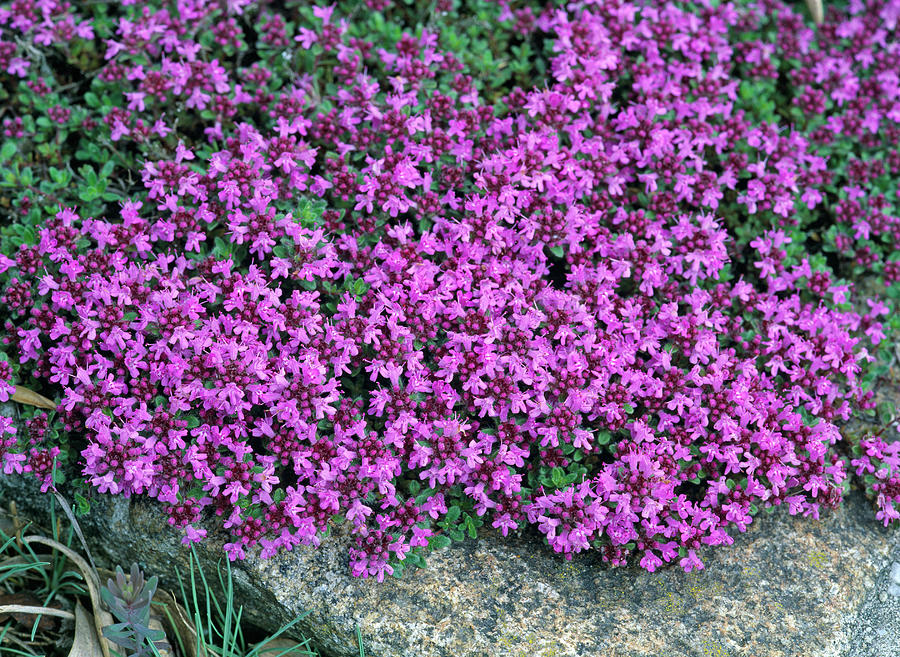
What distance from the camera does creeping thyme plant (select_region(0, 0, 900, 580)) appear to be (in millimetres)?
3879

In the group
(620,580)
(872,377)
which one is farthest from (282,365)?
(872,377)

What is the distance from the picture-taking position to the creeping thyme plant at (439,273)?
3879 millimetres

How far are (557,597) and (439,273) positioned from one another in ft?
5.21

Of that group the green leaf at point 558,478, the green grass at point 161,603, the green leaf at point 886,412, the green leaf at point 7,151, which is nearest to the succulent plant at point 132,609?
the green grass at point 161,603

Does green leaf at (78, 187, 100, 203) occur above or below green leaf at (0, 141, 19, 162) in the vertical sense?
above

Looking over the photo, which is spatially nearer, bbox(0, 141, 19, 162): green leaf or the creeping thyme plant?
the creeping thyme plant

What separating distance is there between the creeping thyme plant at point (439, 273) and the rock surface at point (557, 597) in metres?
0.14

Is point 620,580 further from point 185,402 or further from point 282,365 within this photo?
point 185,402

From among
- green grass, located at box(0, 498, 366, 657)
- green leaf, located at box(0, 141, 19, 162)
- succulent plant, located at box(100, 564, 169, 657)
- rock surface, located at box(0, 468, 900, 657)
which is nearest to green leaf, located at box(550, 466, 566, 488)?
rock surface, located at box(0, 468, 900, 657)

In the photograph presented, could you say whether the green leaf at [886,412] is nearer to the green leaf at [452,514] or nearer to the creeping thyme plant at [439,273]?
the creeping thyme plant at [439,273]

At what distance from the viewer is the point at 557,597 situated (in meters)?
3.91

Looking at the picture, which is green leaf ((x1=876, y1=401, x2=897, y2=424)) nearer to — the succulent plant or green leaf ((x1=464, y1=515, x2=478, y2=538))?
green leaf ((x1=464, y1=515, x2=478, y2=538))

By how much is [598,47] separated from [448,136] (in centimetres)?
116

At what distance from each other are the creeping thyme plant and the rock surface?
14 cm
